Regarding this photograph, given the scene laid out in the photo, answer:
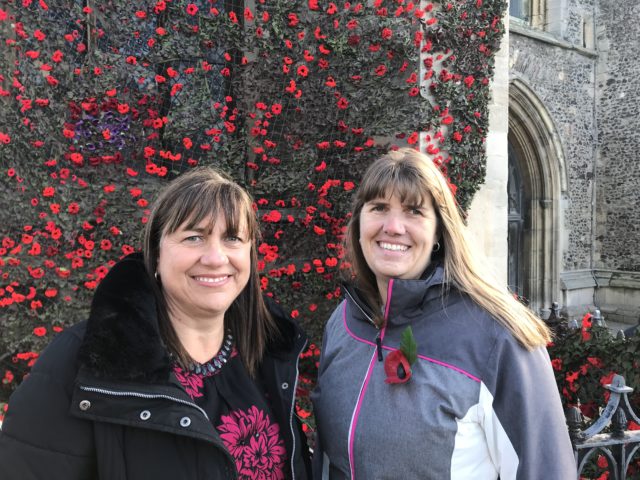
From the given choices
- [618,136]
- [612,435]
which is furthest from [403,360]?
[618,136]

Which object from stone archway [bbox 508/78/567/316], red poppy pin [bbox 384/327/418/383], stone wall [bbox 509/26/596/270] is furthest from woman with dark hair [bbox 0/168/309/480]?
stone archway [bbox 508/78/567/316]

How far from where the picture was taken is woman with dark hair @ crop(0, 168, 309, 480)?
3.83 ft

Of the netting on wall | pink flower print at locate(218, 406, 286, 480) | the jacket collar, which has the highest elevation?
the netting on wall

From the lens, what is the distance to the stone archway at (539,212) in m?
12.6

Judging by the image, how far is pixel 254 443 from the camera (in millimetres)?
1445

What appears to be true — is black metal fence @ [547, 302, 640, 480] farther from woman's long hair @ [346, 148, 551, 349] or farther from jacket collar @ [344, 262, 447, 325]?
jacket collar @ [344, 262, 447, 325]

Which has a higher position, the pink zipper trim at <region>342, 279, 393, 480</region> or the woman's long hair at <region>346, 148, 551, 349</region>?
the woman's long hair at <region>346, 148, 551, 349</region>

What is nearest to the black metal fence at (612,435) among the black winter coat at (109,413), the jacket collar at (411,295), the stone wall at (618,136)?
the jacket collar at (411,295)

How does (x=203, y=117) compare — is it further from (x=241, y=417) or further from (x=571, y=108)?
(x=571, y=108)

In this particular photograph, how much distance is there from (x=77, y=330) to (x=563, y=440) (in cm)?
122

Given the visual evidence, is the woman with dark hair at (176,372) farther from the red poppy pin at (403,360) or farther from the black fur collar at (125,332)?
the red poppy pin at (403,360)

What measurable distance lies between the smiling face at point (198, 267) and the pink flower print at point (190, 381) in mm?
145

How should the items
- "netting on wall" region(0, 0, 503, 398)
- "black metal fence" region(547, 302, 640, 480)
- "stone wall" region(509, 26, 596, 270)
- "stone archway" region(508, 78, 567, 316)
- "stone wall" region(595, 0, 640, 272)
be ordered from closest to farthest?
"black metal fence" region(547, 302, 640, 480) → "netting on wall" region(0, 0, 503, 398) → "stone wall" region(509, 26, 596, 270) → "stone archway" region(508, 78, 567, 316) → "stone wall" region(595, 0, 640, 272)

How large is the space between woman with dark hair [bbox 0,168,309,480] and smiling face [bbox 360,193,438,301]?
1.20ft
